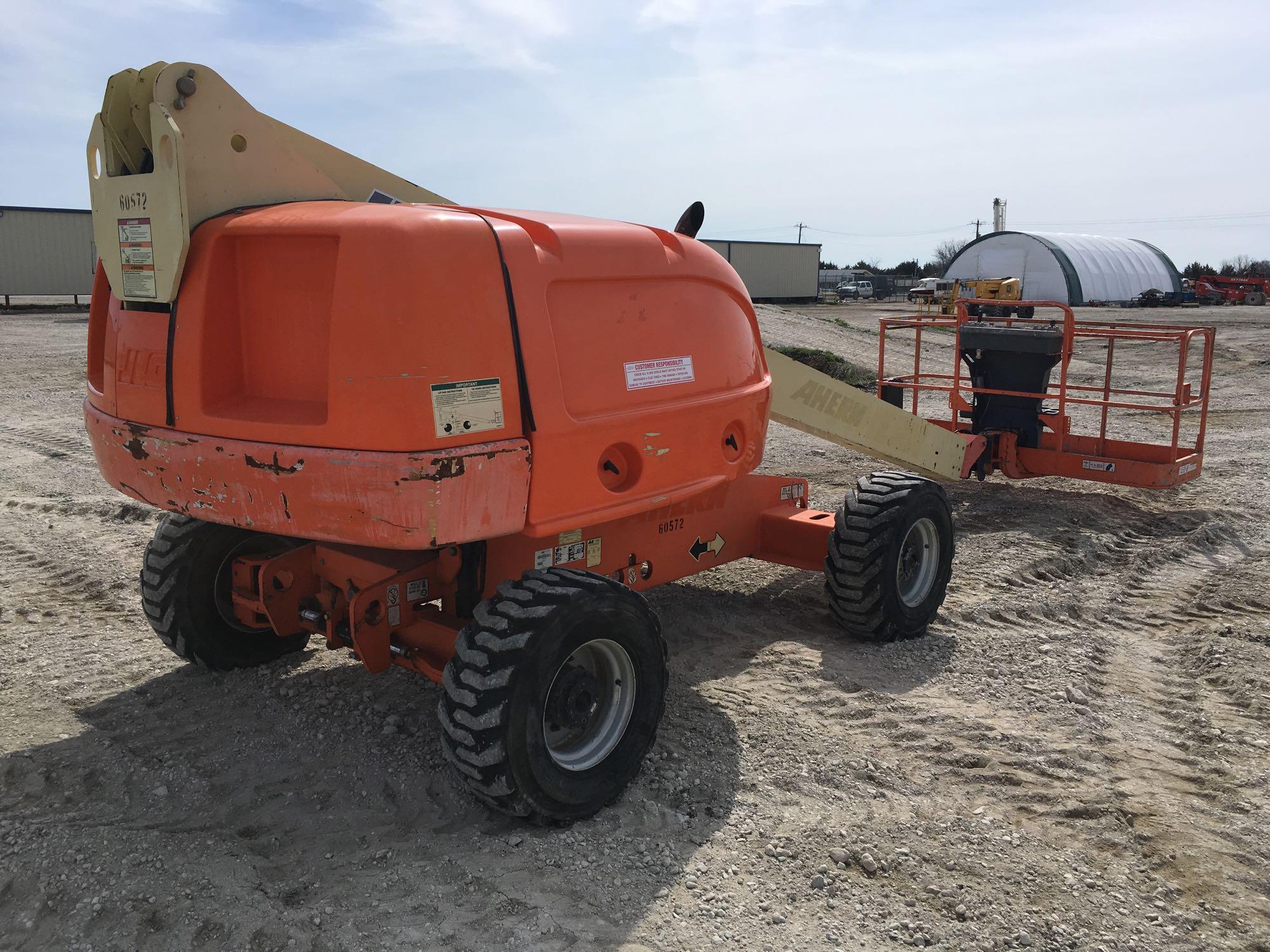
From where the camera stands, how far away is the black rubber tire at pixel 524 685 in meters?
3.25

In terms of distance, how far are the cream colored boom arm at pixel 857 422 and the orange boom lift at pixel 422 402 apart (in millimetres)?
1286

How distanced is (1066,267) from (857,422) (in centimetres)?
4308

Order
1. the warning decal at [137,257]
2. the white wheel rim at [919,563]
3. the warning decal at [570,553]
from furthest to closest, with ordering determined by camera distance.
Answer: the white wheel rim at [919,563]
the warning decal at [570,553]
the warning decal at [137,257]

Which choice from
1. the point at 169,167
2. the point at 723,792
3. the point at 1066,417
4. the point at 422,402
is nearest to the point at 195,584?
the point at 169,167

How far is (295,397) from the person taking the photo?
3.33 m

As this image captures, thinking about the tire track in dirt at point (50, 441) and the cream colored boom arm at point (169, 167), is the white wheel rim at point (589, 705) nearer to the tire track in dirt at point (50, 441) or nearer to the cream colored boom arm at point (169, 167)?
the cream colored boom arm at point (169, 167)

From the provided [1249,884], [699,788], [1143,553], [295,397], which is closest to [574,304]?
[295,397]

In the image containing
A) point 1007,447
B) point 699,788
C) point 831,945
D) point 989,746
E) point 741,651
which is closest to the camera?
point 831,945

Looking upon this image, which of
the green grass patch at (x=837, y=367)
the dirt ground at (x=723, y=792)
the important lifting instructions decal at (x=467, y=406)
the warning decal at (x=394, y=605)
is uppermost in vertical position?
the important lifting instructions decal at (x=467, y=406)

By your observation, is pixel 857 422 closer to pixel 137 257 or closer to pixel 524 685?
pixel 524 685

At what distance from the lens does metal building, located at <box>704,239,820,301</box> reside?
42438mm

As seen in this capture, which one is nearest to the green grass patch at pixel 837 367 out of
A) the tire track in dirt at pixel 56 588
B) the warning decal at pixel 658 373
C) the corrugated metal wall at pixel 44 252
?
the tire track in dirt at pixel 56 588

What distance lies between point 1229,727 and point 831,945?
250 cm

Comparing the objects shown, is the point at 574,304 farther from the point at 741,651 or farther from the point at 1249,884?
the point at 1249,884
